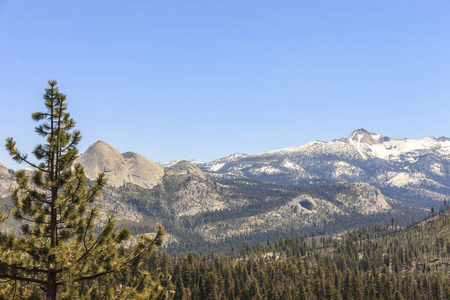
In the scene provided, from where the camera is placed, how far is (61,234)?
2708cm

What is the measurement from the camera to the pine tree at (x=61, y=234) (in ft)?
84.6

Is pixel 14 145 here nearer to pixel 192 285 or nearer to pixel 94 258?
pixel 94 258

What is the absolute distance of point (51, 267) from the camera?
2536cm

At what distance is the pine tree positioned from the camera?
25797 millimetres

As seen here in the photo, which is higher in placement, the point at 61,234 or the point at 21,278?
the point at 61,234

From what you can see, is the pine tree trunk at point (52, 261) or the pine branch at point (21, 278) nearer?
the pine branch at point (21, 278)

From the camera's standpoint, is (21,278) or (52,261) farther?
(52,261)

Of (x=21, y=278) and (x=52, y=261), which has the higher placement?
(x=52, y=261)

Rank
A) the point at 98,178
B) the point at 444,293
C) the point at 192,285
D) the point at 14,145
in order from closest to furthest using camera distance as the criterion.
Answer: the point at 14,145
the point at 98,178
the point at 444,293
the point at 192,285

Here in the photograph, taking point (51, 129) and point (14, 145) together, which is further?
point (51, 129)

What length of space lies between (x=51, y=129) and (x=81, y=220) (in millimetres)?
6753

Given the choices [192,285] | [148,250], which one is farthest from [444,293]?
[148,250]

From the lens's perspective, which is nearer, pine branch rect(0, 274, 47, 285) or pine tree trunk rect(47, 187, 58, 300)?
pine branch rect(0, 274, 47, 285)

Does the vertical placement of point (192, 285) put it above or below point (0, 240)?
below
